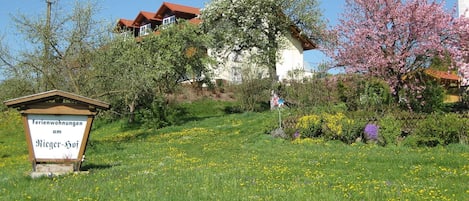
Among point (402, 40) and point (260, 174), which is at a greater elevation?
point (402, 40)

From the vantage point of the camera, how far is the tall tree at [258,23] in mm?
35531

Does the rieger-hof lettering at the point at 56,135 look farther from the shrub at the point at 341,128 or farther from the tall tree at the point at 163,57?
the tall tree at the point at 163,57

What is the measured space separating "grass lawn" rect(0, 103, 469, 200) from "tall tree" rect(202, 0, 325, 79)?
1823 cm

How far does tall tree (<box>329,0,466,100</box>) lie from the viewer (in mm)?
21438

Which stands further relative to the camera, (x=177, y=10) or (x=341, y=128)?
(x=177, y=10)

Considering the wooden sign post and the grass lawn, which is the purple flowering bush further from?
the wooden sign post

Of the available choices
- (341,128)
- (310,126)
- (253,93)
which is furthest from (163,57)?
(341,128)

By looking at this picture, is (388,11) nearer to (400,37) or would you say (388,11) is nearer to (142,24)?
(400,37)

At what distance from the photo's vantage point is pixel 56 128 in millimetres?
12266

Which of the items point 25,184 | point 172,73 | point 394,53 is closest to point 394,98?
point 394,53

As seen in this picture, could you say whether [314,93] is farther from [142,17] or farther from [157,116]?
[142,17]

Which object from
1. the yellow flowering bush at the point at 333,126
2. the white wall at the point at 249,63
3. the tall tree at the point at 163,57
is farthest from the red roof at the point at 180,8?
the yellow flowering bush at the point at 333,126

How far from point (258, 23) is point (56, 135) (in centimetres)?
2559

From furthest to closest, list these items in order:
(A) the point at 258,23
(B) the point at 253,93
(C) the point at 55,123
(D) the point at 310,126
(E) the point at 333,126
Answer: (A) the point at 258,23, (B) the point at 253,93, (D) the point at 310,126, (E) the point at 333,126, (C) the point at 55,123
